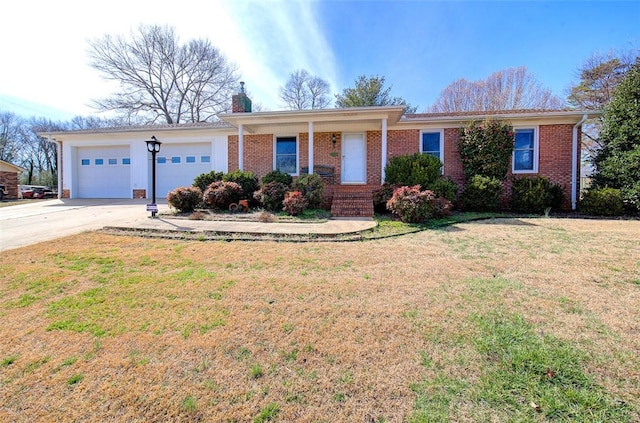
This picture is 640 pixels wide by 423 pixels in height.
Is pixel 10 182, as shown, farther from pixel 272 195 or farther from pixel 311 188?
pixel 311 188

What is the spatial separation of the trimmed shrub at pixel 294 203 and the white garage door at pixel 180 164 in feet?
21.2

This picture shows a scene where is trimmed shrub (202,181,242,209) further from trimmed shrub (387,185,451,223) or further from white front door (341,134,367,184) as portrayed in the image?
trimmed shrub (387,185,451,223)

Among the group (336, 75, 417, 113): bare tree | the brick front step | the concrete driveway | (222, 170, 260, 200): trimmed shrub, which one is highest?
(336, 75, 417, 113): bare tree

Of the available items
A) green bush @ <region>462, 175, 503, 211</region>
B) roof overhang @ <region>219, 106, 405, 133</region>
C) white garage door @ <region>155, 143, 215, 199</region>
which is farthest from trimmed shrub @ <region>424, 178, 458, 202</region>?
white garage door @ <region>155, 143, 215, 199</region>

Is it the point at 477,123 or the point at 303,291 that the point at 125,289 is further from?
the point at 477,123

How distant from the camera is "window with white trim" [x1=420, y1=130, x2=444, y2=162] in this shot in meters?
11.3

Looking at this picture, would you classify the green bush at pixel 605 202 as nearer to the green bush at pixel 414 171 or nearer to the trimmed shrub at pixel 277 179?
the green bush at pixel 414 171

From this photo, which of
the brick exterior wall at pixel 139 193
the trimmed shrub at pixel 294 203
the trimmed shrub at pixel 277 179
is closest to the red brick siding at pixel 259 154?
the trimmed shrub at pixel 277 179

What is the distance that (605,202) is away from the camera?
8789 mm

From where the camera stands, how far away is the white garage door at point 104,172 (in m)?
14.0

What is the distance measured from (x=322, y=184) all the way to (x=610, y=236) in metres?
6.99

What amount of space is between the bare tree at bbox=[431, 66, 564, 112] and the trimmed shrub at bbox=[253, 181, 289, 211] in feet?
61.6

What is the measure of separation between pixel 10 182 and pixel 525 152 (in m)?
29.7

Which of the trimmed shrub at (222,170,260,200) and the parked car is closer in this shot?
the trimmed shrub at (222,170,260,200)
